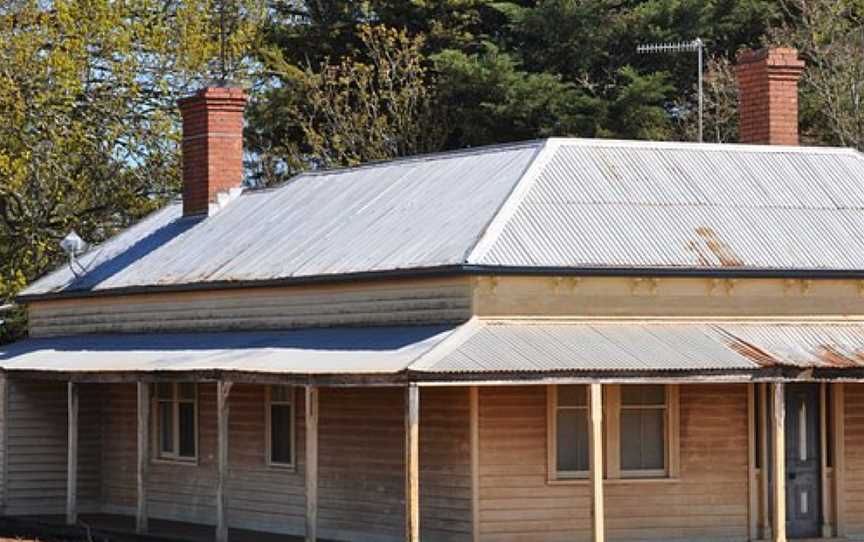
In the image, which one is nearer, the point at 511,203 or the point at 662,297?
the point at 662,297

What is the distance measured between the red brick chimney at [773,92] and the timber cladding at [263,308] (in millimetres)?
7317

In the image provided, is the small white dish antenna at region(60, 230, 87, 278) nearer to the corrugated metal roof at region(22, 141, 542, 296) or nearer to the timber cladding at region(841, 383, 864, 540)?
the corrugated metal roof at region(22, 141, 542, 296)

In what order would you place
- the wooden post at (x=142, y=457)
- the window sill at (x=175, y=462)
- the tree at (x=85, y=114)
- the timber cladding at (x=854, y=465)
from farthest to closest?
the tree at (x=85, y=114), the window sill at (x=175, y=462), the wooden post at (x=142, y=457), the timber cladding at (x=854, y=465)

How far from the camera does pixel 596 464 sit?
2433cm

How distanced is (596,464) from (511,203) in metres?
4.28

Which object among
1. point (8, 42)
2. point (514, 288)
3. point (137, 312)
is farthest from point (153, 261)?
point (8, 42)

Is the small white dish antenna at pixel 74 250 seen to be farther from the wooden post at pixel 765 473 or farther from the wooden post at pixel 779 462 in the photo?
the wooden post at pixel 779 462

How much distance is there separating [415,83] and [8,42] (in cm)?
934

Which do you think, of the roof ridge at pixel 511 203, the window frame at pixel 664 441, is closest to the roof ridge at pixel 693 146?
the roof ridge at pixel 511 203

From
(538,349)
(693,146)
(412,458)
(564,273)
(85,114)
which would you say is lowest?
(412,458)

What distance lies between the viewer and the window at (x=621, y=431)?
26.5 meters

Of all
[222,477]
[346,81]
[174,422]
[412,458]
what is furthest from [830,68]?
[412,458]

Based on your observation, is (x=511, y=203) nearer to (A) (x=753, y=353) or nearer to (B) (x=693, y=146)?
(A) (x=753, y=353)

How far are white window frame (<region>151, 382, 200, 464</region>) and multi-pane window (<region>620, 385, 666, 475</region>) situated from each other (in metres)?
7.32
